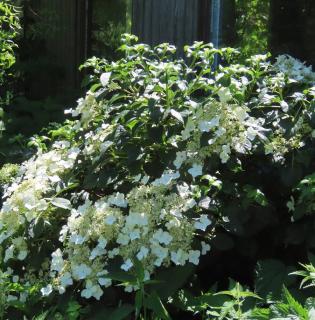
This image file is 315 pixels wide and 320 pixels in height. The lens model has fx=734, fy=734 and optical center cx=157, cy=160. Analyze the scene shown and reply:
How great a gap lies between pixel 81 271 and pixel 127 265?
8.6 inches

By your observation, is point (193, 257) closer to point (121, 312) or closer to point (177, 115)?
point (121, 312)

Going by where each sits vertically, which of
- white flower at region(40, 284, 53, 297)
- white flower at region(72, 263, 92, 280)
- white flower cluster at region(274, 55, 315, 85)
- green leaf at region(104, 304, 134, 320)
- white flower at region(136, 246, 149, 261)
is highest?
white flower cluster at region(274, 55, 315, 85)

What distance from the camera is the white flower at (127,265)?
116 inches

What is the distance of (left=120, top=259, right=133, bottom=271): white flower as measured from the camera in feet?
9.68

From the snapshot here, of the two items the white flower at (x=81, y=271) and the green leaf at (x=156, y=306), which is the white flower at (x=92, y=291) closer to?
the white flower at (x=81, y=271)

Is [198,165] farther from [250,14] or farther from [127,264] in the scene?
[250,14]

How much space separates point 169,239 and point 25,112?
386 centimetres

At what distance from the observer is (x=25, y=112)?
6559mm

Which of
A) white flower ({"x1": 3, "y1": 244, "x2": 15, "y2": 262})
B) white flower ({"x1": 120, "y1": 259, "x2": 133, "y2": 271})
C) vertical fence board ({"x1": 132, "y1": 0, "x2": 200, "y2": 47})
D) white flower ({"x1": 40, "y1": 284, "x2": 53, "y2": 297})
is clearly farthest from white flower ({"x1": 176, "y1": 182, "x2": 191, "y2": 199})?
vertical fence board ({"x1": 132, "y1": 0, "x2": 200, "y2": 47})

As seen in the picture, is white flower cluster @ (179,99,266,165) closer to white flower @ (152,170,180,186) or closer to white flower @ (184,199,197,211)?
white flower @ (152,170,180,186)

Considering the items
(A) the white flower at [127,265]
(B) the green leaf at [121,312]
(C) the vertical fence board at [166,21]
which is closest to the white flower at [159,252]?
(A) the white flower at [127,265]

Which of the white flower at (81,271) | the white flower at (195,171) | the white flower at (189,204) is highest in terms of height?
the white flower at (195,171)

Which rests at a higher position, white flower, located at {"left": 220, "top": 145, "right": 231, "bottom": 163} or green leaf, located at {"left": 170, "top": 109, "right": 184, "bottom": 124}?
green leaf, located at {"left": 170, "top": 109, "right": 184, "bottom": 124}

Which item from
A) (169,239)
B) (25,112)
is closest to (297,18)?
(25,112)
